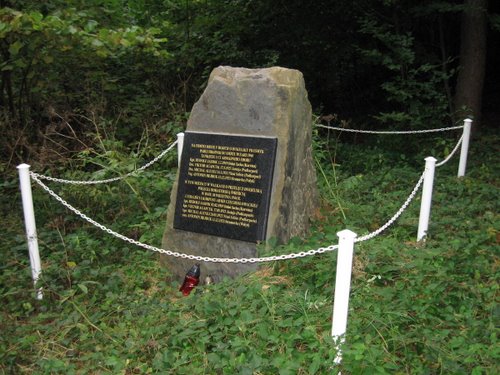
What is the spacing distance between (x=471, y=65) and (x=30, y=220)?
7638 millimetres

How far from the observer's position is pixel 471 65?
27.2ft

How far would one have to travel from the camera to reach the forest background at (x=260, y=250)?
2.96 metres

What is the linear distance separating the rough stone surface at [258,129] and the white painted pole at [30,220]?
43.8 inches

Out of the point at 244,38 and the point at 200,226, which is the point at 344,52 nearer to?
the point at 244,38

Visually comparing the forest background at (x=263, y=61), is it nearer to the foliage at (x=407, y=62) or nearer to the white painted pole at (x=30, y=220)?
the foliage at (x=407, y=62)

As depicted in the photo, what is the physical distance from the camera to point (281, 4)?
9359mm

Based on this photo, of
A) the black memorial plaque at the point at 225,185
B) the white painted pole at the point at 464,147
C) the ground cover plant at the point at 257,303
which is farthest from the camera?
the white painted pole at the point at 464,147

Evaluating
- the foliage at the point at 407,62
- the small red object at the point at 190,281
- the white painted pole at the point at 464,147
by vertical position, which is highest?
the foliage at the point at 407,62

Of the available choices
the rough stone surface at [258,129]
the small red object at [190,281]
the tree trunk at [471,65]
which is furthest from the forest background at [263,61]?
the small red object at [190,281]

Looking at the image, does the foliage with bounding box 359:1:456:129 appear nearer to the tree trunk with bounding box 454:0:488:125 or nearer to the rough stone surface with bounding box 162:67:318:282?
A: the tree trunk with bounding box 454:0:488:125

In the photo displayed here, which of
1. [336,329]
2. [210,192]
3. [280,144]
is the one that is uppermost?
[280,144]

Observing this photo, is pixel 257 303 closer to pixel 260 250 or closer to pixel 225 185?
pixel 260 250

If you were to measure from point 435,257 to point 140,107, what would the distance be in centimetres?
614

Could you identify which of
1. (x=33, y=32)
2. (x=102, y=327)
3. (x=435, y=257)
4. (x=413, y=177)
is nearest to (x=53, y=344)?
(x=102, y=327)
